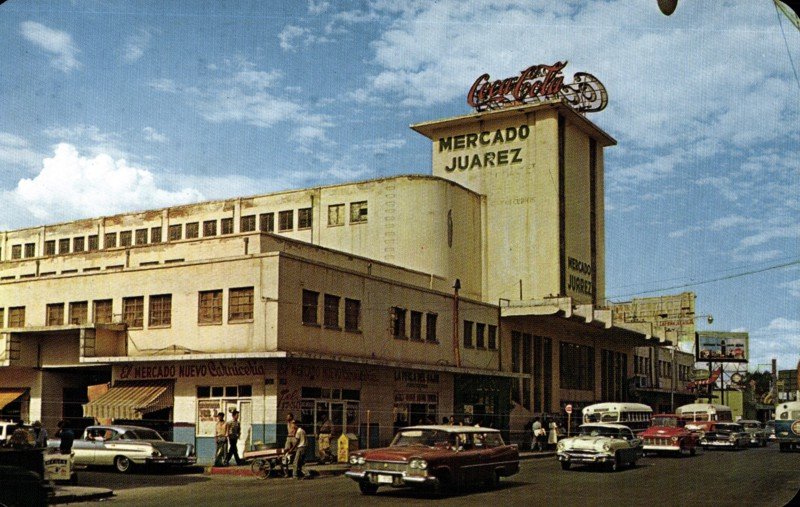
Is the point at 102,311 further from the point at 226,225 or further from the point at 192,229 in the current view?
the point at 192,229

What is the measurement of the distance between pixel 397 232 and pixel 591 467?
25009 millimetres

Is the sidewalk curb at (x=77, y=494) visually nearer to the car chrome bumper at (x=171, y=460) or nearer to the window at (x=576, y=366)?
the car chrome bumper at (x=171, y=460)

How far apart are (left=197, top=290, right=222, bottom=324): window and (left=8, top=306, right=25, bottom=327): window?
405 inches

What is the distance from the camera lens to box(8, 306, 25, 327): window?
4025cm

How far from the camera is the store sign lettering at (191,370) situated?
3331 centimetres

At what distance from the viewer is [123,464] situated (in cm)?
2852

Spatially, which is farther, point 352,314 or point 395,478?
point 352,314

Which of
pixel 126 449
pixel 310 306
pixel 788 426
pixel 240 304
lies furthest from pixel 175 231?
pixel 788 426

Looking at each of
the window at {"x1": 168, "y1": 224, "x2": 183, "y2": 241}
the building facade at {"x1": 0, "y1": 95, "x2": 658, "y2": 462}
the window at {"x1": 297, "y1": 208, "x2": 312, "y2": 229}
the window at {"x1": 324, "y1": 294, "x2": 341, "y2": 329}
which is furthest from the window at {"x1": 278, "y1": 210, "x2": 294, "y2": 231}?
the window at {"x1": 324, "y1": 294, "x2": 341, "y2": 329}

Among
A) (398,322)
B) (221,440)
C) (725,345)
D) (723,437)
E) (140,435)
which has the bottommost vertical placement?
(723,437)

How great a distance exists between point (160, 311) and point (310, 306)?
5.92 metres

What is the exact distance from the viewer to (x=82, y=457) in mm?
29109

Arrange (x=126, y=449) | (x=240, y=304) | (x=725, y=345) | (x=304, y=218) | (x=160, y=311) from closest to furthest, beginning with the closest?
(x=126, y=449), (x=240, y=304), (x=160, y=311), (x=304, y=218), (x=725, y=345)

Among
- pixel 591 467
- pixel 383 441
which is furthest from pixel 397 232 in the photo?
pixel 591 467
